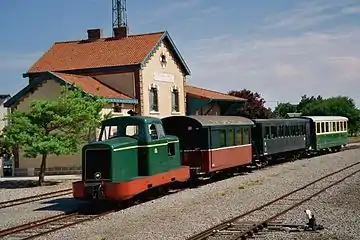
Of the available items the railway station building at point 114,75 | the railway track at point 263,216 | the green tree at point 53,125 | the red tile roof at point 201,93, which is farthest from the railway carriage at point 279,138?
the green tree at point 53,125

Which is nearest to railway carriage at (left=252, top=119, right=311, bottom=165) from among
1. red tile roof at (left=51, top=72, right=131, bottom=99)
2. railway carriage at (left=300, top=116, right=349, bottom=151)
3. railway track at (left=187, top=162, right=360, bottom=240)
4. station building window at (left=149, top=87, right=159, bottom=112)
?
railway carriage at (left=300, top=116, right=349, bottom=151)

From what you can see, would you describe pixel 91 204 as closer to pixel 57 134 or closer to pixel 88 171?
pixel 88 171

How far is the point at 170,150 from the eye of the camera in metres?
18.9

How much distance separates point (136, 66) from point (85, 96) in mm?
7251

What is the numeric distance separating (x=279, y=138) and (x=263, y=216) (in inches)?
743

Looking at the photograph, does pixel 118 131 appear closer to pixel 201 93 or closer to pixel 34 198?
pixel 34 198

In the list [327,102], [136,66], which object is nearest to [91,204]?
[136,66]

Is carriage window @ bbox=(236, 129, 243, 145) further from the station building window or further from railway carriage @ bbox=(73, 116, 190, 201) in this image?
the station building window

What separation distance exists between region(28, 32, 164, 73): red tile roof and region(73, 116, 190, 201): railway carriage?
16.1 metres

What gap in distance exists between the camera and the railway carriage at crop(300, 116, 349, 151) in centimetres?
3853

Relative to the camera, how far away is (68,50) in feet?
126

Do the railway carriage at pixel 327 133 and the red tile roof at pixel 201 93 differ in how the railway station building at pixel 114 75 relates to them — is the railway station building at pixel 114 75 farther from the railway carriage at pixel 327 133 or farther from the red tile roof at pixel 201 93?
the railway carriage at pixel 327 133

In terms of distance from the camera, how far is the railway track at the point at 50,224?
1275 cm

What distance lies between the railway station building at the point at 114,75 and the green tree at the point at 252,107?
13.1m
